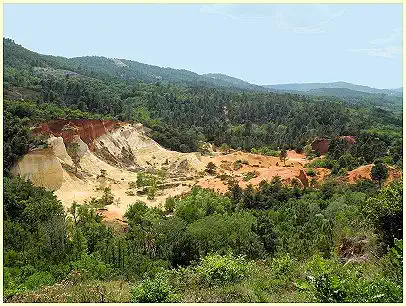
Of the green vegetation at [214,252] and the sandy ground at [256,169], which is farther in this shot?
the sandy ground at [256,169]

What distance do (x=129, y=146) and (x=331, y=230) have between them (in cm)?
3276

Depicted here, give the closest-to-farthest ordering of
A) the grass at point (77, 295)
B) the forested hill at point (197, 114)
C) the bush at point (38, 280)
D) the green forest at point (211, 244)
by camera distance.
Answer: the grass at point (77, 295) → the green forest at point (211, 244) → the bush at point (38, 280) → the forested hill at point (197, 114)

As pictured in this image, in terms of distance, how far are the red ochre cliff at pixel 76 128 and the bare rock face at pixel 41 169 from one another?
12.6 ft

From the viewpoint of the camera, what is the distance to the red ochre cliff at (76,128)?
39525 mm

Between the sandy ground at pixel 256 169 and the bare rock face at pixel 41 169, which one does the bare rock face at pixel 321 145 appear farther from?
the bare rock face at pixel 41 169

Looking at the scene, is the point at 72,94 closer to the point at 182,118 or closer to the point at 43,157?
the point at 182,118

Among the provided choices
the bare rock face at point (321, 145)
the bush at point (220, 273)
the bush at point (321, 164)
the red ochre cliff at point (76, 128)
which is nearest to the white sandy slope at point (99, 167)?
the red ochre cliff at point (76, 128)

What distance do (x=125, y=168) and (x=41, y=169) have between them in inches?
417

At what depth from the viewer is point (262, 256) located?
17859 millimetres

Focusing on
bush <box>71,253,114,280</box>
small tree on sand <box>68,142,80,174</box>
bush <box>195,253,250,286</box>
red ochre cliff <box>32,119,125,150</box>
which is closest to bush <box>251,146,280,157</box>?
red ochre cliff <box>32,119,125,150</box>

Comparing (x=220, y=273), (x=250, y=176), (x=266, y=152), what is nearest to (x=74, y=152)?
(x=250, y=176)

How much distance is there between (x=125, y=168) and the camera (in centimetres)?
4375

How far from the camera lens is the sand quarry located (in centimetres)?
3419

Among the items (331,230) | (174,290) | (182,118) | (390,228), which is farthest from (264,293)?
(182,118)
